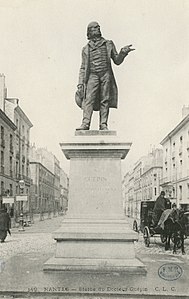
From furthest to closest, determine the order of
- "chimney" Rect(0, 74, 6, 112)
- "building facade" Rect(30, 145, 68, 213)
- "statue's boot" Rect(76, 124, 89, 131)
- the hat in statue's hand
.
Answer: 1. "building facade" Rect(30, 145, 68, 213)
2. "chimney" Rect(0, 74, 6, 112)
3. the hat in statue's hand
4. "statue's boot" Rect(76, 124, 89, 131)

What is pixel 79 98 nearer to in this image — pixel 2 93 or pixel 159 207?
pixel 159 207

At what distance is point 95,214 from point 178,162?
39633mm

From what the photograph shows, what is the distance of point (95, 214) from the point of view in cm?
845

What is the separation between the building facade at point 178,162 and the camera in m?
42.5

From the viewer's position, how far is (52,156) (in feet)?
270

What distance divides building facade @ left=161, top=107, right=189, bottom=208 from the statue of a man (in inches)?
1267

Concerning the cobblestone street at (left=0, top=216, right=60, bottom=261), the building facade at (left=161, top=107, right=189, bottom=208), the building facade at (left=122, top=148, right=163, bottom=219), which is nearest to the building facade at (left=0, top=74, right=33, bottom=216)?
the building facade at (left=161, top=107, right=189, bottom=208)

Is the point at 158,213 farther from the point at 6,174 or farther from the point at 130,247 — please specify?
the point at 6,174

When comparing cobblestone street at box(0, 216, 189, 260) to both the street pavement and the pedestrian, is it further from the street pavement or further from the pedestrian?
the street pavement

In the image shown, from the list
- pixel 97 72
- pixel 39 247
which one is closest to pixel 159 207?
pixel 39 247

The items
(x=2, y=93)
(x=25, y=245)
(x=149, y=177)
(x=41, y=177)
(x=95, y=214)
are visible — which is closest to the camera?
(x=95, y=214)

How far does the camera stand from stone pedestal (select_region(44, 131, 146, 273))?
8.05 metres

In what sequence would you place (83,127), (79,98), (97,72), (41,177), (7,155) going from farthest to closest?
1. (41,177)
2. (7,155)
3. (79,98)
4. (97,72)
5. (83,127)

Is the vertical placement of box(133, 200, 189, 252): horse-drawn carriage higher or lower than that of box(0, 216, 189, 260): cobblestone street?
higher
